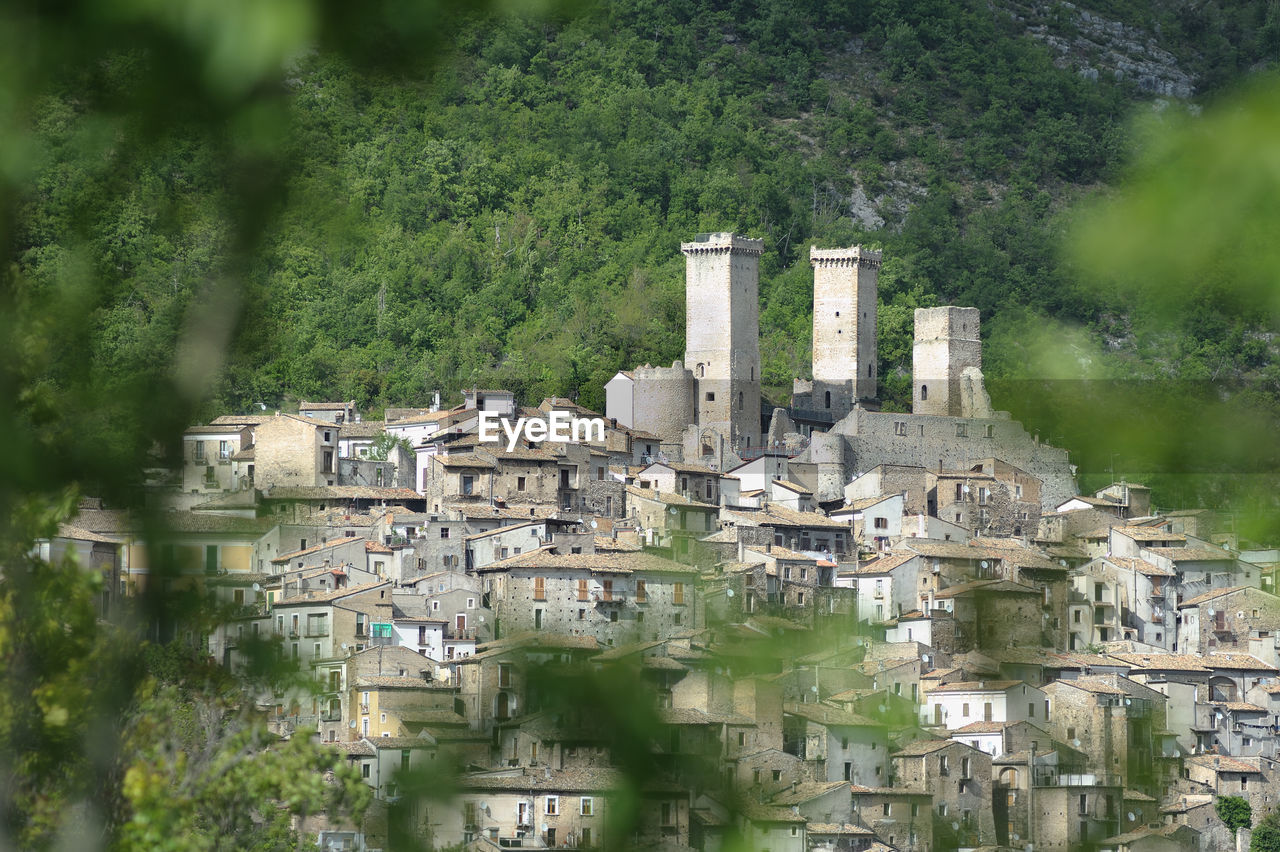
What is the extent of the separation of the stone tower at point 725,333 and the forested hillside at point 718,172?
306 centimetres

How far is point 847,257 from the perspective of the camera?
181ft

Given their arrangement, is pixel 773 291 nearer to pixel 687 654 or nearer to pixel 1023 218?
pixel 1023 218

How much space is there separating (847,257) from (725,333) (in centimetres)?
610

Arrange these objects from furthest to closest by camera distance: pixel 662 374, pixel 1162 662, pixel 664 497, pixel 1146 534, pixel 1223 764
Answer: pixel 662 374
pixel 1146 534
pixel 664 497
pixel 1162 662
pixel 1223 764

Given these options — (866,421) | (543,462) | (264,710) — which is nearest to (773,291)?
(866,421)

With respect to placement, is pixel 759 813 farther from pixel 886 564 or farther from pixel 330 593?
pixel 886 564

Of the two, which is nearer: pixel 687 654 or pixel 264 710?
pixel 687 654

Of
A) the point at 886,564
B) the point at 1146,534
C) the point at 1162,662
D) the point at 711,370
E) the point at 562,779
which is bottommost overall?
the point at 1162,662

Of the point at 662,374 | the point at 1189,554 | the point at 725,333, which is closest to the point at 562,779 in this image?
the point at 1189,554

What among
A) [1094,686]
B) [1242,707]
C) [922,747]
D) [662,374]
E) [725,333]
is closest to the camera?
[922,747]

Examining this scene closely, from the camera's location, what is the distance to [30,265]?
3283 mm

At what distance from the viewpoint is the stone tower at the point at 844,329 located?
2082 inches

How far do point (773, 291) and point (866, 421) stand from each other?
23.5 metres

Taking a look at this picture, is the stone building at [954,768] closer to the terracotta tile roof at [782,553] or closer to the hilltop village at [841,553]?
the hilltop village at [841,553]
